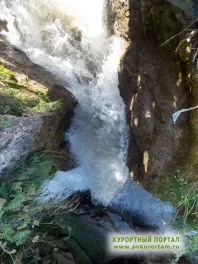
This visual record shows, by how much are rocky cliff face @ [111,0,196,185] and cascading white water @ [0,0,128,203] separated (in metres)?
0.32

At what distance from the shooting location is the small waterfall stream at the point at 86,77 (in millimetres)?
3980

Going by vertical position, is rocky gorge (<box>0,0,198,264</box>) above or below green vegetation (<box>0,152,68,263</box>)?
above

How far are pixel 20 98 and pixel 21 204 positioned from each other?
97cm

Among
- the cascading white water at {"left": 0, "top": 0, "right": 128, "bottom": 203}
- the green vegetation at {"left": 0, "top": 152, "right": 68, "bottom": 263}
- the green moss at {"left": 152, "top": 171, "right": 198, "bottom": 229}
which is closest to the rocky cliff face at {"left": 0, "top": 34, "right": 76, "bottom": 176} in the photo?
the green vegetation at {"left": 0, "top": 152, "right": 68, "bottom": 263}

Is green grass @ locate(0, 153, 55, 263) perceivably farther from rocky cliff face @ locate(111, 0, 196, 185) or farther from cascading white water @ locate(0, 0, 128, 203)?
rocky cliff face @ locate(111, 0, 196, 185)

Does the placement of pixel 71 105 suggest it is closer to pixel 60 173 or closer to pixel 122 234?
pixel 60 173

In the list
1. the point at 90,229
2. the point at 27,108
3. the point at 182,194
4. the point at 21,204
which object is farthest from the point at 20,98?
the point at 90,229

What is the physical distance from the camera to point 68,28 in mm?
4113

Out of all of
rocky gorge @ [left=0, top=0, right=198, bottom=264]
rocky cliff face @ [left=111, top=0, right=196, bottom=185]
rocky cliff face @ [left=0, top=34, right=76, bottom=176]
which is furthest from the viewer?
rocky cliff face @ [left=111, top=0, right=196, bottom=185]

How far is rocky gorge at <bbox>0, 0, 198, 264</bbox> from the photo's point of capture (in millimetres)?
2965

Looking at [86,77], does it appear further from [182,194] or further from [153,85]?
[182,194]

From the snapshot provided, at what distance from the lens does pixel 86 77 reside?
4090mm

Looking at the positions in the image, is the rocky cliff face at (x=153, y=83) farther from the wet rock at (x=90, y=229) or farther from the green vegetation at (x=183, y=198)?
the wet rock at (x=90, y=229)

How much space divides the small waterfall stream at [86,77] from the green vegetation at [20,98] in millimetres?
663
